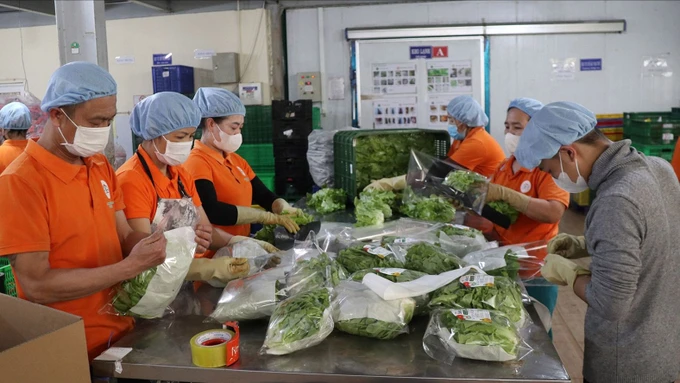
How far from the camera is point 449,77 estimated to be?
26.2ft

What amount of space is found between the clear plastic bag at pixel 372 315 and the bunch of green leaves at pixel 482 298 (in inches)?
4.0

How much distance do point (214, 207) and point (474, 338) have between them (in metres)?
1.78

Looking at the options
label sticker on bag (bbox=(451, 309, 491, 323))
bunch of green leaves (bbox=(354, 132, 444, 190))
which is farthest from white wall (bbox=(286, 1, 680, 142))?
label sticker on bag (bbox=(451, 309, 491, 323))

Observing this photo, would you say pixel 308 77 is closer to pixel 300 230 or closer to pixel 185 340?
pixel 300 230

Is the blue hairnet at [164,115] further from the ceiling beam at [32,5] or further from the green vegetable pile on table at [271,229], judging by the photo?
the ceiling beam at [32,5]

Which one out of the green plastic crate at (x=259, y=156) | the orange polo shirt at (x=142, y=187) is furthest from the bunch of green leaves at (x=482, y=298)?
the green plastic crate at (x=259, y=156)

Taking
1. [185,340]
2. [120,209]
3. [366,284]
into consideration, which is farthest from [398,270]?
[120,209]

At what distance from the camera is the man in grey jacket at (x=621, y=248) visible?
5.44ft

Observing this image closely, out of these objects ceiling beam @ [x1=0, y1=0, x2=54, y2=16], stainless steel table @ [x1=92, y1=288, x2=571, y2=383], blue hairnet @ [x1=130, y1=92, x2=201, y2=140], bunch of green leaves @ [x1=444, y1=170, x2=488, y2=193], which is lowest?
stainless steel table @ [x1=92, y1=288, x2=571, y2=383]

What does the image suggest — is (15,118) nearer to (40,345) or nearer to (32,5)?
(32,5)

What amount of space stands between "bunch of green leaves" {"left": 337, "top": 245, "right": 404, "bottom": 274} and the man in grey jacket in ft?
1.90

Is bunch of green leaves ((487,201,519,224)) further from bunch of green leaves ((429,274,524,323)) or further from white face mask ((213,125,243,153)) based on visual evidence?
white face mask ((213,125,243,153))

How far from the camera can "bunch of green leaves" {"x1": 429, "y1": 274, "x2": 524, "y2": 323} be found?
1743 mm

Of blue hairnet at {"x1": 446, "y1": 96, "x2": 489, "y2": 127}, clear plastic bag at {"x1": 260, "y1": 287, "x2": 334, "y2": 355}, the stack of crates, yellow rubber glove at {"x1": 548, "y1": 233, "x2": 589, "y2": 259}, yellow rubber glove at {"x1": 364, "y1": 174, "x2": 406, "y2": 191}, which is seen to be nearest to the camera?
clear plastic bag at {"x1": 260, "y1": 287, "x2": 334, "y2": 355}
